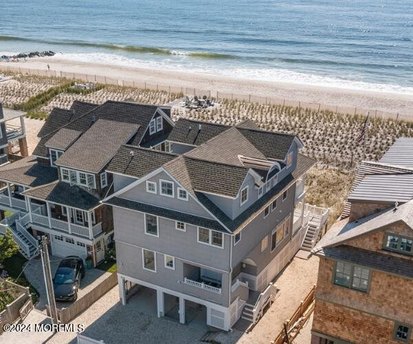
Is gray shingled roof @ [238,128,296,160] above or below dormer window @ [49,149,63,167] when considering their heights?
above

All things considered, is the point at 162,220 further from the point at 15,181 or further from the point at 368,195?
the point at 15,181

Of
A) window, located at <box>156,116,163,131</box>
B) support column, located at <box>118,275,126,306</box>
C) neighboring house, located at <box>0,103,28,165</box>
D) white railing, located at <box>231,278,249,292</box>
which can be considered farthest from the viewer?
neighboring house, located at <box>0,103,28,165</box>

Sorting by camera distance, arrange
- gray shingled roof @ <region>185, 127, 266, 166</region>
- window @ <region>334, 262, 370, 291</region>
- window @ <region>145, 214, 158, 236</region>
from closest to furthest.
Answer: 1. window @ <region>334, 262, 370, 291</region>
2. window @ <region>145, 214, 158, 236</region>
3. gray shingled roof @ <region>185, 127, 266, 166</region>

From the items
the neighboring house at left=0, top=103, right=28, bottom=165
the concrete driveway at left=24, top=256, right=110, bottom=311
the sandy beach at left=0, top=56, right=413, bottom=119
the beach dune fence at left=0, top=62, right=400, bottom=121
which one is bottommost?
the concrete driveway at left=24, top=256, right=110, bottom=311

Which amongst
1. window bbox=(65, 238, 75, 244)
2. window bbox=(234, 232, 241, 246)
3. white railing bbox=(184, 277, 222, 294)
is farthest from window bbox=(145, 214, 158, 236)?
window bbox=(65, 238, 75, 244)

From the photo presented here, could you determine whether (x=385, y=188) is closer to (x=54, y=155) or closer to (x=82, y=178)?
(x=82, y=178)

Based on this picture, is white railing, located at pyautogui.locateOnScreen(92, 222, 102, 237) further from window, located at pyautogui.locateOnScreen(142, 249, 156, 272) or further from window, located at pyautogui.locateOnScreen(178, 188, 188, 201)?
window, located at pyautogui.locateOnScreen(178, 188, 188, 201)
